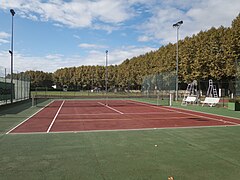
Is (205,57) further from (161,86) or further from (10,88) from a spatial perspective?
(10,88)

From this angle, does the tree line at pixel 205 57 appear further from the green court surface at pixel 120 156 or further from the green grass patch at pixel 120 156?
the green court surface at pixel 120 156

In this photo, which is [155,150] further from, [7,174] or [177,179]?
[7,174]

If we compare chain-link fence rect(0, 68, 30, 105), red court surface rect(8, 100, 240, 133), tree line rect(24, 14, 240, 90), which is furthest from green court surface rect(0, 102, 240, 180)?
tree line rect(24, 14, 240, 90)

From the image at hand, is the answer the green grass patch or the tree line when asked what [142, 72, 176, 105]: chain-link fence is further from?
the green grass patch

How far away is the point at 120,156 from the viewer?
652 cm

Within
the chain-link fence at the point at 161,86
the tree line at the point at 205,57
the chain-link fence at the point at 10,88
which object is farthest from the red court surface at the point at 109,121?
the chain-link fence at the point at 161,86

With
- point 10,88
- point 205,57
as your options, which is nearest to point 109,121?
point 10,88

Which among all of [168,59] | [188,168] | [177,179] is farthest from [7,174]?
[168,59]

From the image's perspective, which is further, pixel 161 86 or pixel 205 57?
pixel 205 57

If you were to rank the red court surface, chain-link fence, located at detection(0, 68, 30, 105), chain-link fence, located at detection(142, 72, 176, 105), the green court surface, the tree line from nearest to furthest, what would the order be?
the green court surface, the red court surface, chain-link fence, located at detection(0, 68, 30, 105), chain-link fence, located at detection(142, 72, 176, 105), the tree line

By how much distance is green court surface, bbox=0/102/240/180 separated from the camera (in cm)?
518

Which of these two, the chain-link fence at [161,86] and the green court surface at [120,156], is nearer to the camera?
the green court surface at [120,156]

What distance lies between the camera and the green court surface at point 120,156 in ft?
17.0

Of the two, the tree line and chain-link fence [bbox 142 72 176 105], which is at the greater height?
the tree line
